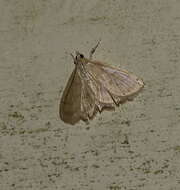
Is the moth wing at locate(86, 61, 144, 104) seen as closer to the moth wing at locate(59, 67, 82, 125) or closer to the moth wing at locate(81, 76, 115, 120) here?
the moth wing at locate(81, 76, 115, 120)

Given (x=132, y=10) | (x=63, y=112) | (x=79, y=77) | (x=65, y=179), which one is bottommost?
(x=65, y=179)

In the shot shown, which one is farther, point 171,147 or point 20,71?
point 20,71

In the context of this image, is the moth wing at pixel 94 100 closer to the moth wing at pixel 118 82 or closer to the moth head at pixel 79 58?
the moth wing at pixel 118 82

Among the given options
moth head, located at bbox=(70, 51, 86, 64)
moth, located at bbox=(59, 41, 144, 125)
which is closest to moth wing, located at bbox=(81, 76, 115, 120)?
moth, located at bbox=(59, 41, 144, 125)

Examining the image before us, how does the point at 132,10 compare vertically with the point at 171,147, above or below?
above

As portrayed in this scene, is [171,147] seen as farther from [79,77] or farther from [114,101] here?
[79,77]

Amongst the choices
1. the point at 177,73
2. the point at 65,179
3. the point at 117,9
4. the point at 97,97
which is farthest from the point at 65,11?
the point at 65,179

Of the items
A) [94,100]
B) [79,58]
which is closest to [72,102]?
[94,100]
